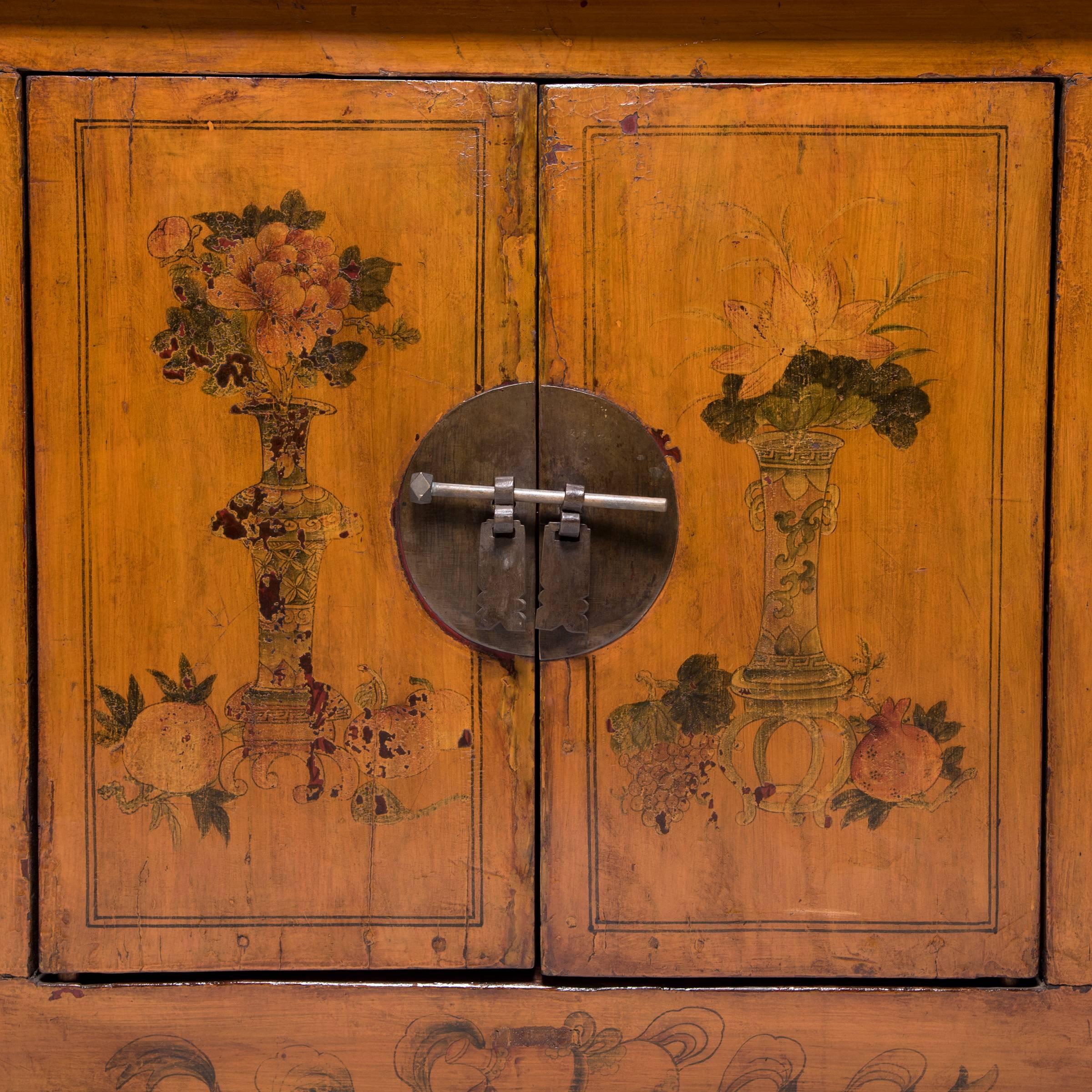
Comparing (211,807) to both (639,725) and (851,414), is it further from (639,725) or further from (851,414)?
(851,414)

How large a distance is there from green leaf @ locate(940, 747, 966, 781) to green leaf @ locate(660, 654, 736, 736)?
0.76ft

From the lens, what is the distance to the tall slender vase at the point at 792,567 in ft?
3.01

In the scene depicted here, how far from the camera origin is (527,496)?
2.89ft

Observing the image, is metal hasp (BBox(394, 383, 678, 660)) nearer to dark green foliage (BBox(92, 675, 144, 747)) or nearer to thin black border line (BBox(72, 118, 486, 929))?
thin black border line (BBox(72, 118, 486, 929))

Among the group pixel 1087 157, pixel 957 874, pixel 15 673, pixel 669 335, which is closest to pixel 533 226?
pixel 669 335

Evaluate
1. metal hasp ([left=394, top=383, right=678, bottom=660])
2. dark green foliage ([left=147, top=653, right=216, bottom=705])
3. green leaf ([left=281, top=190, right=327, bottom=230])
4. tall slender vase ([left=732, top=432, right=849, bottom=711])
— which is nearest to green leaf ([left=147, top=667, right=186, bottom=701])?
dark green foliage ([left=147, top=653, right=216, bottom=705])

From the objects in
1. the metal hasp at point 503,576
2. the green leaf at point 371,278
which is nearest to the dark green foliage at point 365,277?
the green leaf at point 371,278

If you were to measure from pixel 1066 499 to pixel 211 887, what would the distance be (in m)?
1.01

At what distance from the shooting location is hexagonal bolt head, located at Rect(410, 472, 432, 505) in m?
0.89

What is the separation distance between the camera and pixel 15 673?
923 mm

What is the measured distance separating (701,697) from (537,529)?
0.25 metres

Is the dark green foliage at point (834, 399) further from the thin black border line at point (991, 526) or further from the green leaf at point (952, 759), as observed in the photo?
the green leaf at point (952, 759)

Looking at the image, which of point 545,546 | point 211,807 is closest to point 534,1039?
point 211,807

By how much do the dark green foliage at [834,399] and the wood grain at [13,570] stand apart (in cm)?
74
